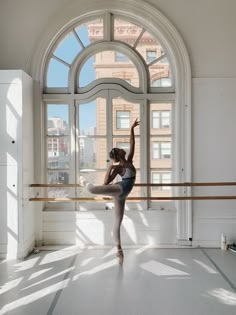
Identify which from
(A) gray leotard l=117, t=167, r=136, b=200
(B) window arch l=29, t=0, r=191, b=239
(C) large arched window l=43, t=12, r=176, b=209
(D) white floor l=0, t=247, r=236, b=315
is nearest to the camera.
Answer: (D) white floor l=0, t=247, r=236, b=315

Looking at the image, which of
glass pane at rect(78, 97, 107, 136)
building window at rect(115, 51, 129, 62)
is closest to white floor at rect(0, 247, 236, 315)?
glass pane at rect(78, 97, 107, 136)

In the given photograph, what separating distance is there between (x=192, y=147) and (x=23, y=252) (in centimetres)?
267

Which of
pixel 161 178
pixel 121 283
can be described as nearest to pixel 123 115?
pixel 161 178

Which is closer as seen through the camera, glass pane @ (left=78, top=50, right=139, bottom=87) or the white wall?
the white wall

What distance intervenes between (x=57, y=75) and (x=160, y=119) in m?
1.65

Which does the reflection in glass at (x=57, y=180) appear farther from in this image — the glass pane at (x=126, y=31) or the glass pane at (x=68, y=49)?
the glass pane at (x=126, y=31)

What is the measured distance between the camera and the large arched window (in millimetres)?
5281

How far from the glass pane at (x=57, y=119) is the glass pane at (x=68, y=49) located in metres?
0.69

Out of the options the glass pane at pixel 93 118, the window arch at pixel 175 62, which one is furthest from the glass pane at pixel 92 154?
the window arch at pixel 175 62

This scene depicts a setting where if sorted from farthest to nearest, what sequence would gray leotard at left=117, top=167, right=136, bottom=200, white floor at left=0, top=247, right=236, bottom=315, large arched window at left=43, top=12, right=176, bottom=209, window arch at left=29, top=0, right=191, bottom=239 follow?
large arched window at left=43, top=12, right=176, bottom=209, window arch at left=29, top=0, right=191, bottom=239, gray leotard at left=117, top=167, right=136, bottom=200, white floor at left=0, top=247, right=236, bottom=315

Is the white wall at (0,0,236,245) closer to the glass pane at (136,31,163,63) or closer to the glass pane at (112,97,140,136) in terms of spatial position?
the glass pane at (136,31,163,63)

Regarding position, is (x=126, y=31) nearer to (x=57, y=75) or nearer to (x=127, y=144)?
(x=57, y=75)

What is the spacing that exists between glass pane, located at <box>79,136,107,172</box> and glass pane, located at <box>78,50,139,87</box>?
87 centimetres

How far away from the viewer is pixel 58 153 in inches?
211
